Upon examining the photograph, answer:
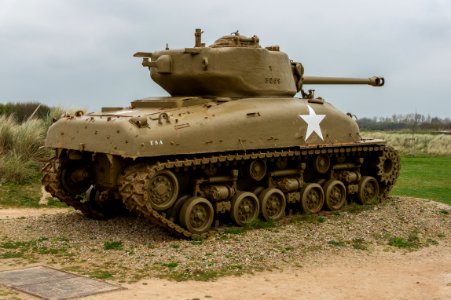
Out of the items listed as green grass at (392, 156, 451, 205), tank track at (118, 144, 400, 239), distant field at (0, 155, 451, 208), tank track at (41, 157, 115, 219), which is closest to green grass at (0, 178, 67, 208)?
distant field at (0, 155, 451, 208)

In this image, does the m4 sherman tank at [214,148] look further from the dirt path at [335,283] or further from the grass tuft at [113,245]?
the dirt path at [335,283]

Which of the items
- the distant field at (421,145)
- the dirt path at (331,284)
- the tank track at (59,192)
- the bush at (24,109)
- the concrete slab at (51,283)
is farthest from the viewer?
the distant field at (421,145)

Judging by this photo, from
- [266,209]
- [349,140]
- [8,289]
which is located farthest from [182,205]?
[349,140]

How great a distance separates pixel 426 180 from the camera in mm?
23109

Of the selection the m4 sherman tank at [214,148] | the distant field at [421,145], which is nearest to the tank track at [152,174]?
the m4 sherman tank at [214,148]

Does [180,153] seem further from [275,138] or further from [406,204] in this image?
[406,204]

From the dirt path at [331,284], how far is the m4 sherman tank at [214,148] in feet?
8.20

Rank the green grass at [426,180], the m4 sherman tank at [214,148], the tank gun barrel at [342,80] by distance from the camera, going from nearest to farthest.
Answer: the m4 sherman tank at [214,148], the tank gun barrel at [342,80], the green grass at [426,180]

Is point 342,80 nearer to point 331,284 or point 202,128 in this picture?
point 202,128

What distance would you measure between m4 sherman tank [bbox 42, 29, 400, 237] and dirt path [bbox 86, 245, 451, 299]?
250 centimetres

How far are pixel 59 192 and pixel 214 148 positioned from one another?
3.82 metres

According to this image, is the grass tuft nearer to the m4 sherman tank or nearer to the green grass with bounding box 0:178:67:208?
the m4 sherman tank

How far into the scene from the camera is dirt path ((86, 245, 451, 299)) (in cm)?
871

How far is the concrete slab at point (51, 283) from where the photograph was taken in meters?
8.53
